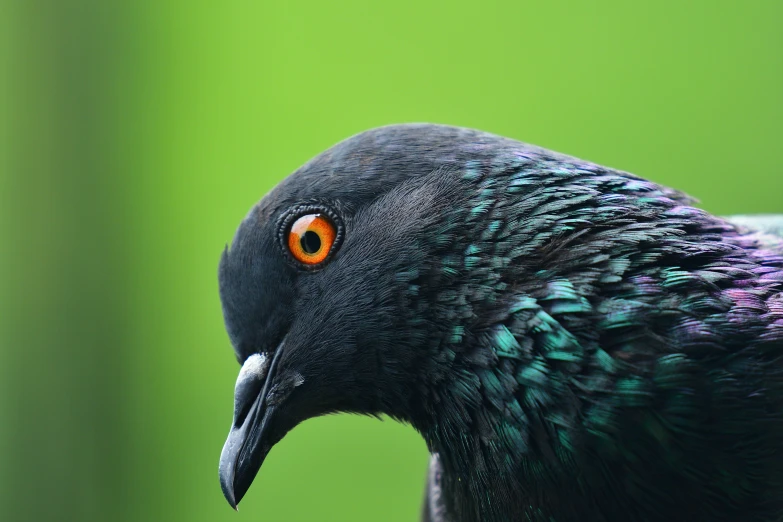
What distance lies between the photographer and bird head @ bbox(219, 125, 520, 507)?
2.10m

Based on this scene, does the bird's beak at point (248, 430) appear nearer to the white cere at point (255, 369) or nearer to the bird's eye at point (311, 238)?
Answer: the white cere at point (255, 369)

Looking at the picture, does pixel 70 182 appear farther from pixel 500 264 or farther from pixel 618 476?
pixel 618 476

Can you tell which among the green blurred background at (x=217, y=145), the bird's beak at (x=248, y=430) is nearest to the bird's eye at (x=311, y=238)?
the bird's beak at (x=248, y=430)

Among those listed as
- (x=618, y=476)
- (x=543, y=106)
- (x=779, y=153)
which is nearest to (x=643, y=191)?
(x=618, y=476)

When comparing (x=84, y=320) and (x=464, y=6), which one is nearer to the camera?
(x=464, y=6)

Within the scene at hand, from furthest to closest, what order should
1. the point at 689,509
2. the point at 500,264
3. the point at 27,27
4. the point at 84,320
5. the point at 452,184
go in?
the point at 84,320
the point at 27,27
the point at 452,184
the point at 500,264
the point at 689,509

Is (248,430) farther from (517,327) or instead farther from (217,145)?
(217,145)

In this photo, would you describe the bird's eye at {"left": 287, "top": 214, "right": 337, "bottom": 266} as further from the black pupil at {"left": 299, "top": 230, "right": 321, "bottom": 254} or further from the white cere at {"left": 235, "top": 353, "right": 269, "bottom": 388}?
the white cere at {"left": 235, "top": 353, "right": 269, "bottom": 388}

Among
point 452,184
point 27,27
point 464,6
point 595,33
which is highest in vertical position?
point 27,27

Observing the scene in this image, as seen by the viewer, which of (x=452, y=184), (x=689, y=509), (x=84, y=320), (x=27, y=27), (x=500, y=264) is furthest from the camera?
(x=84, y=320)

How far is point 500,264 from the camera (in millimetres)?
1997

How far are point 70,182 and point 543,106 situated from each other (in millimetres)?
3370

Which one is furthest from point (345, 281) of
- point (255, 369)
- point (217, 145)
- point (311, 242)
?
point (217, 145)

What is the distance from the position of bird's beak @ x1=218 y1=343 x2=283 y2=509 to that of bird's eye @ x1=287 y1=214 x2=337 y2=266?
0.26 metres
